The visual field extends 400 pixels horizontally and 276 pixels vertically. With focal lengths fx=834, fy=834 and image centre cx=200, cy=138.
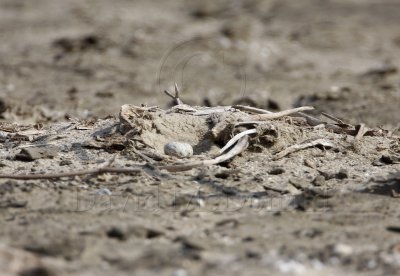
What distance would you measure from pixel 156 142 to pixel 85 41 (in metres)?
6.04

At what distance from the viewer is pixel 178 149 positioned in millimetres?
4324

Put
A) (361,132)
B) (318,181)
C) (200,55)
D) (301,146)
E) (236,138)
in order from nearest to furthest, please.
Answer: (318,181) < (236,138) < (301,146) < (361,132) < (200,55)

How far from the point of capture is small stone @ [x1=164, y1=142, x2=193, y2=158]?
4.32 meters

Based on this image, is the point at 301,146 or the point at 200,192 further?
the point at 301,146

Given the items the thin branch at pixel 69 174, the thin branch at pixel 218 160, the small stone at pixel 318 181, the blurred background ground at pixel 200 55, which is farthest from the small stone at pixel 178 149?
the blurred background ground at pixel 200 55

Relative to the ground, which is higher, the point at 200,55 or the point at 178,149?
the point at 200,55

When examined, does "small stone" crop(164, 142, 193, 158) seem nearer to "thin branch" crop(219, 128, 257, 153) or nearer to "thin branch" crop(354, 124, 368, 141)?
"thin branch" crop(219, 128, 257, 153)

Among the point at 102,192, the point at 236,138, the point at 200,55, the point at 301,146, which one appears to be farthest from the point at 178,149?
the point at 200,55

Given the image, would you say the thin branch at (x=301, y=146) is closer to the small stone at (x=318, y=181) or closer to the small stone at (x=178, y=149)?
the small stone at (x=318, y=181)

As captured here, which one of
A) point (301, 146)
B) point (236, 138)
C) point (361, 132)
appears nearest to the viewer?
point (236, 138)

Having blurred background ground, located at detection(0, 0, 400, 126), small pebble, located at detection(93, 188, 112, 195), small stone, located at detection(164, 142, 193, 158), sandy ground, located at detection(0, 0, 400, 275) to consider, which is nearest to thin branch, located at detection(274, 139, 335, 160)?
sandy ground, located at detection(0, 0, 400, 275)

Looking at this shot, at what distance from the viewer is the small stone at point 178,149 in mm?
4324

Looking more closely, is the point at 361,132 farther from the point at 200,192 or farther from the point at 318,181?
the point at 200,192

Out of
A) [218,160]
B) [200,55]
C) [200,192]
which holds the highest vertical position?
[200,55]
